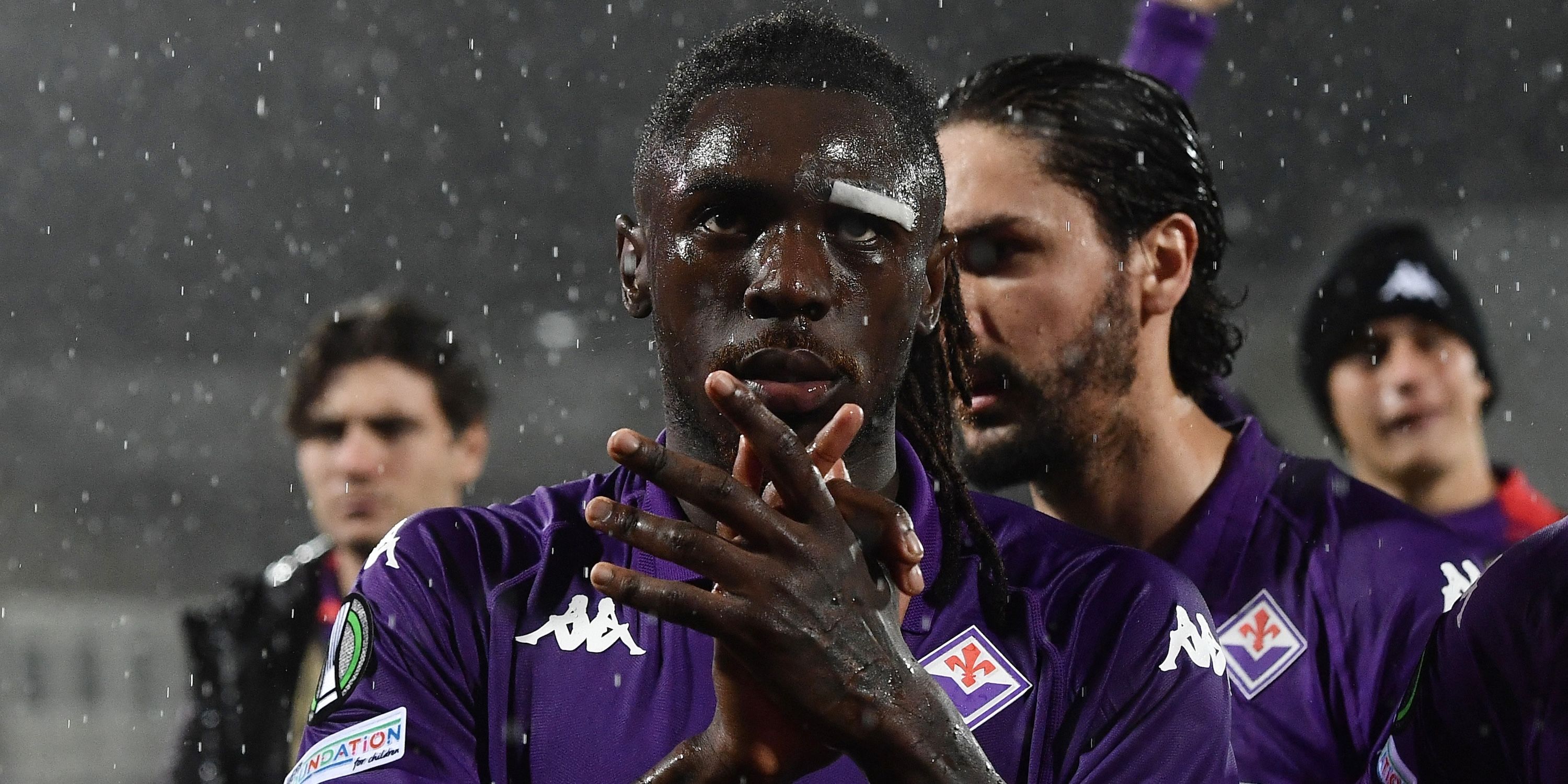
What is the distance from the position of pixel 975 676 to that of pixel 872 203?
0.56 m

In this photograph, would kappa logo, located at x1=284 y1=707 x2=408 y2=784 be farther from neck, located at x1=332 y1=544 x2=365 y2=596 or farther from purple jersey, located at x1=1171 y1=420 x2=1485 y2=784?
neck, located at x1=332 y1=544 x2=365 y2=596

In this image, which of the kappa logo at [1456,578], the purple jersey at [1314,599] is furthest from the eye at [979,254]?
the kappa logo at [1456,578]

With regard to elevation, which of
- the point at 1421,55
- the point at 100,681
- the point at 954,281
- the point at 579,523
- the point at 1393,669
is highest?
the point at 1421,55

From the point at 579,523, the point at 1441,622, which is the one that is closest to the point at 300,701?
the point at 579,523

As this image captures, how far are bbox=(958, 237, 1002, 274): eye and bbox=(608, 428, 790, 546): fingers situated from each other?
153 centimetres

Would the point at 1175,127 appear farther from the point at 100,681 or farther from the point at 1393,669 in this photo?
the point at 100,681

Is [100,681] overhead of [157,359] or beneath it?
beneath

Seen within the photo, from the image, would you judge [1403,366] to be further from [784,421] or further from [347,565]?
[784,421]

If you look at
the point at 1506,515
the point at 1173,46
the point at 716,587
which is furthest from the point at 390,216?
the point at 716,587

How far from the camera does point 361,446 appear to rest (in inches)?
189

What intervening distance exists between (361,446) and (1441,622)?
11.1ft

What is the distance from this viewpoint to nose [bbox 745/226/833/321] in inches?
68.9

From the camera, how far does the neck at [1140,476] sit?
9.59ft

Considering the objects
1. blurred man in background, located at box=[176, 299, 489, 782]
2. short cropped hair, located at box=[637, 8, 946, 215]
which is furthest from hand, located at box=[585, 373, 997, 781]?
blurred man in background, located at box=[176, 299, 489, 782]
